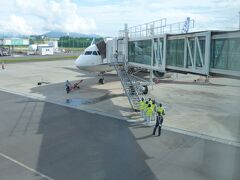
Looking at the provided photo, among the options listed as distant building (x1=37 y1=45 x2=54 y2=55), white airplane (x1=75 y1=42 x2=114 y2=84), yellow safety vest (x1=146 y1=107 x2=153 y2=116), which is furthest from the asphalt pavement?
distant building (x1=37 y1=45 x2=54 y2=55)

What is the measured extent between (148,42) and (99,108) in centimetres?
677

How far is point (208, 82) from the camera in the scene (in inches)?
1449

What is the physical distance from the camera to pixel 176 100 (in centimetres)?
2706

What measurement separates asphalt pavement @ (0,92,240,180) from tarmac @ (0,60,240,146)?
5.83 feet

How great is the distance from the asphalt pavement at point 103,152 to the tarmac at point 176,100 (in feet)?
5.83

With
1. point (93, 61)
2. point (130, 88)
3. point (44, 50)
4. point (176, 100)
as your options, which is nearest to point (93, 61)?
point (93, 61)

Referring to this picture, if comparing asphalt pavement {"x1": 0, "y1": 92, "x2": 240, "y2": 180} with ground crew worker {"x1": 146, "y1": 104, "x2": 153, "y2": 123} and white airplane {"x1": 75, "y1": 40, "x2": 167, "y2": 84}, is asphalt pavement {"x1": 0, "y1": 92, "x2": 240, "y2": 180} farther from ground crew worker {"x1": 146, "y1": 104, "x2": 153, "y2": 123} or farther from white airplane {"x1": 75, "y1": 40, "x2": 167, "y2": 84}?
white airplane {"x1": 75, "y1": 40, "x2": 167, "y2": 84}

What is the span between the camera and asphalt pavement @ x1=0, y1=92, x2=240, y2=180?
12.9m

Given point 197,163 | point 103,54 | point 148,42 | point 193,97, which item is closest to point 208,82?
point 193,97

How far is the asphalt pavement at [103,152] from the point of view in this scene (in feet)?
42.3

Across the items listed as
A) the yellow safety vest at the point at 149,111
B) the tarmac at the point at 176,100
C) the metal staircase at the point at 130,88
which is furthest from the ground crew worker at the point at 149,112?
the metal staircase at the point at 130,88

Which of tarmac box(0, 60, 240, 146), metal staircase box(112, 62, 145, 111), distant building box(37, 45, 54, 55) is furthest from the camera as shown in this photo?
distant building box(37, 45, 54, 55)

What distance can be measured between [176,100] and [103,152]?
44.1 ft

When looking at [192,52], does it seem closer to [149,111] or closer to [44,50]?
[149,111]
